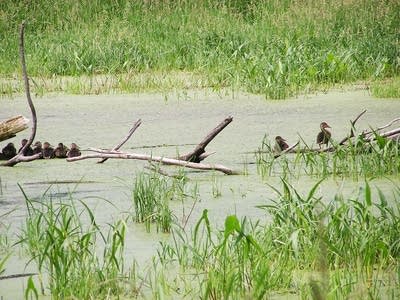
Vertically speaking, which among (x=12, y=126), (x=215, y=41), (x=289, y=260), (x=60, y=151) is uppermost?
(x=215, y=41)

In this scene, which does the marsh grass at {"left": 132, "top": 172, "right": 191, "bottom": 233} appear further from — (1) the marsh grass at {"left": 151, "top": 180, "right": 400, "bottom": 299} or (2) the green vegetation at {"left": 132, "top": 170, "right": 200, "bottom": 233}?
(1) the marsh grass at {"left": 151, "top": 180, "right": 400, "bottom": 299}

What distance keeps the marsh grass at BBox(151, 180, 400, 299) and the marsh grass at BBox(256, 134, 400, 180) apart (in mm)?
1246

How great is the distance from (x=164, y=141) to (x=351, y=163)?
5.11ft

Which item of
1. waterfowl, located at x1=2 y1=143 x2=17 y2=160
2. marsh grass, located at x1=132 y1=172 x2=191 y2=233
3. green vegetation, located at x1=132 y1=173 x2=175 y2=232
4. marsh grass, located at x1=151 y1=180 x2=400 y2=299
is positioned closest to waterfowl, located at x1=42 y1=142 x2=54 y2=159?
waterfowl, located at x1=2 y1=143 x2=17 y2=160

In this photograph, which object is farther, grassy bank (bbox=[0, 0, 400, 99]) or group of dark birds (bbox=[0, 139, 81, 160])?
grassy bank (bbox=[0, 0, 400, 99])

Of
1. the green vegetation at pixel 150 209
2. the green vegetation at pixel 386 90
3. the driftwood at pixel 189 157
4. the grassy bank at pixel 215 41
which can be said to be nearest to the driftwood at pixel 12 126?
the driftwood at pixel 189 157

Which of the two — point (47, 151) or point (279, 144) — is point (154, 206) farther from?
point (47, 151)

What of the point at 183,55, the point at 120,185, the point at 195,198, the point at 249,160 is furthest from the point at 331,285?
the point at 183,55

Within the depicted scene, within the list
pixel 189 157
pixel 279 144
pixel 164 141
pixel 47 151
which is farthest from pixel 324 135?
pixel 47 151

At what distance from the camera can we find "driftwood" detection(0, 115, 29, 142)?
5371 millimetres

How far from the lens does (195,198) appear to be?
4621 mm

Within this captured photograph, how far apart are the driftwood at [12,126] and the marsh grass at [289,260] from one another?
1.83 meters

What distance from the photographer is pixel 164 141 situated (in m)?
6.48

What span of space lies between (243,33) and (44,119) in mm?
3383
